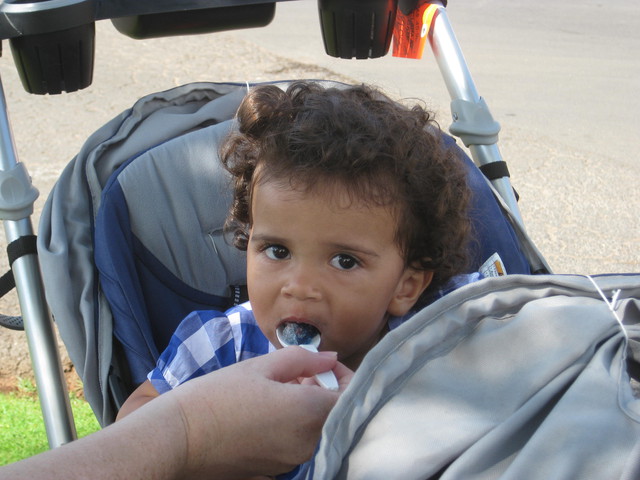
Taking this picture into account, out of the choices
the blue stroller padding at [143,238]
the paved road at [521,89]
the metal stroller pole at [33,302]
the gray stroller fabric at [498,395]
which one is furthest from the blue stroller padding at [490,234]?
the paved road at [521,89]

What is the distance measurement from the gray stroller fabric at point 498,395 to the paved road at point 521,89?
230cm

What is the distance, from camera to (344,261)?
1.56 meters

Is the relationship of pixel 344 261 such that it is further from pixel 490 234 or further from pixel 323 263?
pixel 490 234

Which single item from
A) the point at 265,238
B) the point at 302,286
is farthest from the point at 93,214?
the point at 302,286

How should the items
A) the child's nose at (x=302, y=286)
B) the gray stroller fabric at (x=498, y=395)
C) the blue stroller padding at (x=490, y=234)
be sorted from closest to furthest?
the gray stroller fabric at (x=498, y=395), the child's nose at (x=302, y=286), the blue stroller padding at (x=490, y=234)

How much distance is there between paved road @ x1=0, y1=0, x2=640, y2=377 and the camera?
14.4ft

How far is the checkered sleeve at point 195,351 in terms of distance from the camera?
170cm

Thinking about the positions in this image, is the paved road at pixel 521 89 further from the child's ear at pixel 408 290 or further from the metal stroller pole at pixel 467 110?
the child's ear at pixel 408 290

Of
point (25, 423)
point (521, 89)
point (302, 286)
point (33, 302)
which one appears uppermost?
point (302, 286)

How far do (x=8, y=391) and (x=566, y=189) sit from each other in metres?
3.00

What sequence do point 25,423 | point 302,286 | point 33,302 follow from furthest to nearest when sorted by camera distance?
point 25,423
point 33,302
point 302,286

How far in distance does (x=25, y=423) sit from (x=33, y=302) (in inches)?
43.6

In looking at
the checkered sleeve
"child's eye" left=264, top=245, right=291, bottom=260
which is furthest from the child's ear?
the checkered sleeve

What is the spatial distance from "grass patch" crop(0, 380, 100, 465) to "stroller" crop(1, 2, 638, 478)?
37.8 inches
